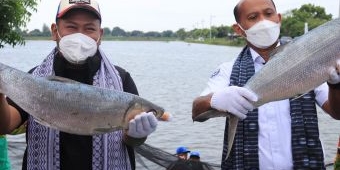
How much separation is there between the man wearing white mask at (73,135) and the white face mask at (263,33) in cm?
94

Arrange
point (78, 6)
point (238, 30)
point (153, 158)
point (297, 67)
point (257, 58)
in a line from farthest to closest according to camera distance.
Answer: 1. point (153, 158)
2. point (238, 30)
3. point (257, 58)
4. point (78, 6)
5. point (297, 67)

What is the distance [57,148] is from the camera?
3.37 metres

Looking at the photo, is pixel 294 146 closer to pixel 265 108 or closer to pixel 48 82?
pixel 265 108

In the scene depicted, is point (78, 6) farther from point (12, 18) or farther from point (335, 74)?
point (12, 18)

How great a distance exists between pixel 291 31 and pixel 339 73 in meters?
47.3

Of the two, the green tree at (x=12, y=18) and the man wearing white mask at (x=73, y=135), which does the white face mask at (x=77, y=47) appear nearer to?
the man wearing white mask at (x=73, y=135)

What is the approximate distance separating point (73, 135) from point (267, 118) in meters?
1.33

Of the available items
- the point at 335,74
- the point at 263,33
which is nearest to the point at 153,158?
the point at 263,33

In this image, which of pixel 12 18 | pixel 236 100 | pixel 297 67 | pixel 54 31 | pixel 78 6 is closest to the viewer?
pixel 236 100

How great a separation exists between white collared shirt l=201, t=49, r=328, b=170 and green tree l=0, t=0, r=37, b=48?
224 inches

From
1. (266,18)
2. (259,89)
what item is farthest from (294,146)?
(266,18)

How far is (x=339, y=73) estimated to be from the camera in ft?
10.3

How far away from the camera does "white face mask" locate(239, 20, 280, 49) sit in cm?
361

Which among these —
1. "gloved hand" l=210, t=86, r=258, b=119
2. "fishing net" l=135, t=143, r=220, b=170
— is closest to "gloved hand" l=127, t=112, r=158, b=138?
"gloved hand" l=210, t=86, r=258, b=119
